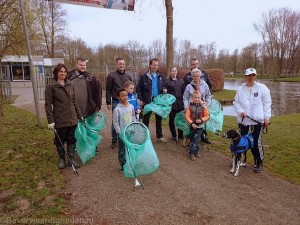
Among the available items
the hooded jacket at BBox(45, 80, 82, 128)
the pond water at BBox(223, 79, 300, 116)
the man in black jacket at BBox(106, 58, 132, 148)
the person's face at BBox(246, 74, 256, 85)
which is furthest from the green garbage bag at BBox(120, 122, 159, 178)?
the pond water at BBox(223, 79, 300, 116)

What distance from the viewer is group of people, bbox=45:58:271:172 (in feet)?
16.2

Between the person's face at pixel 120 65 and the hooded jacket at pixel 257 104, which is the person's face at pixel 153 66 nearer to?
the person's face at pixel 120 65

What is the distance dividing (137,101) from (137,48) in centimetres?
3282

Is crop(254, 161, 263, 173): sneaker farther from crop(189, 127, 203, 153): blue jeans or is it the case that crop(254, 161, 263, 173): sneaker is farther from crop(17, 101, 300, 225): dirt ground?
crop(189, 127, 203, 153): blue jeans

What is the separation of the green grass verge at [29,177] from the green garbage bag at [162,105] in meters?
2.35

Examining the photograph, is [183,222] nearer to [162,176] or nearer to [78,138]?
[162,176]

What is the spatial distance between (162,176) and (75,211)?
5.67 ft

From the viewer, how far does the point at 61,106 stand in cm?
497

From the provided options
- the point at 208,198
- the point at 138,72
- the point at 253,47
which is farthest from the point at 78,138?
the point at 253,47

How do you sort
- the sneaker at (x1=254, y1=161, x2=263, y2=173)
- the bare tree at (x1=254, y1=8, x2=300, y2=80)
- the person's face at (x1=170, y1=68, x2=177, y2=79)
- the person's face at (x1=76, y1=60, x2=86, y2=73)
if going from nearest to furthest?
1. the sneaker at (x1=254, y1=161, x2=263, y2=173)
2. the person's face at (x1=76, y1=60, x2=86, y2=73)
3. the person's face at (x1=170, y1=68, x2=177, y2=79)
4. the bare tree at (x1=254, y1=8, x2=300, y2=80)

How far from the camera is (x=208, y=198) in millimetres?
4090

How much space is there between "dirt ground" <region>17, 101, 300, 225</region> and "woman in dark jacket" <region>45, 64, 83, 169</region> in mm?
739

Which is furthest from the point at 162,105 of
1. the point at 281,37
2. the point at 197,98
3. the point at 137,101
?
the point at 281,37

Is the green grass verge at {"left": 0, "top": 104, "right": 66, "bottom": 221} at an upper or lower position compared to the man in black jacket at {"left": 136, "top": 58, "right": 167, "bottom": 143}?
lower
